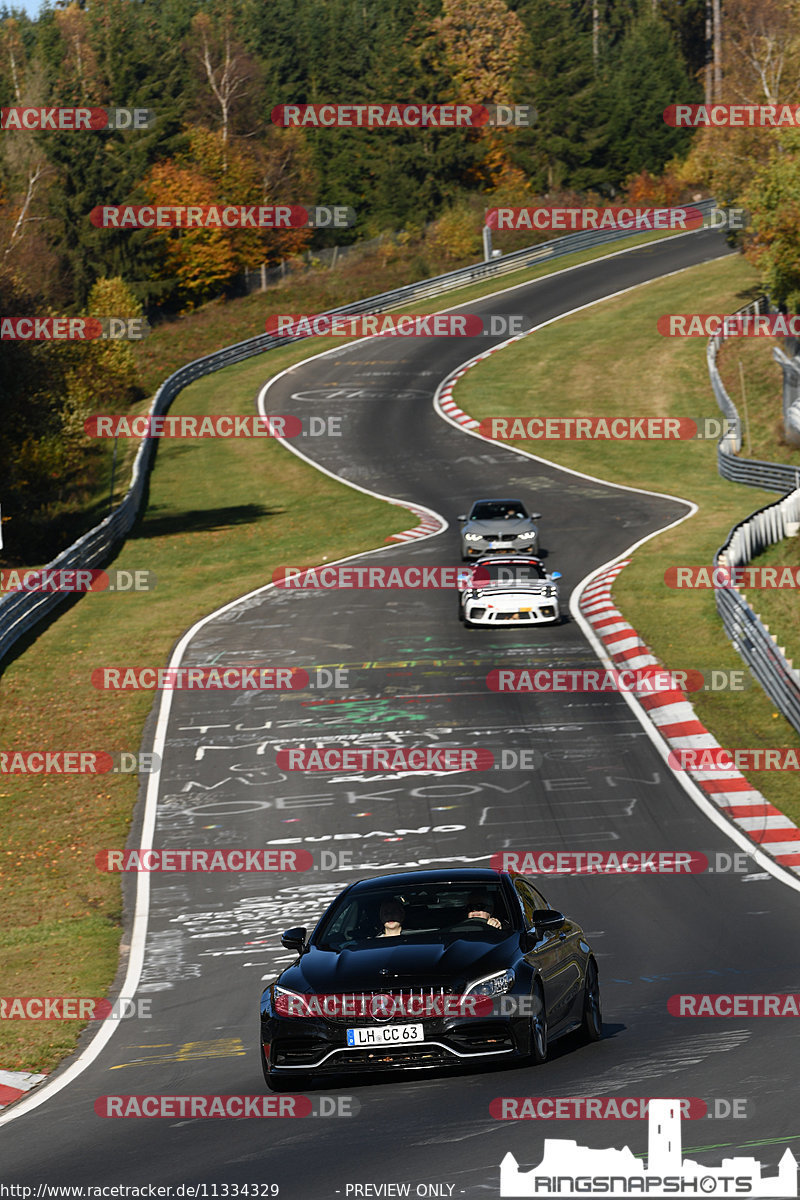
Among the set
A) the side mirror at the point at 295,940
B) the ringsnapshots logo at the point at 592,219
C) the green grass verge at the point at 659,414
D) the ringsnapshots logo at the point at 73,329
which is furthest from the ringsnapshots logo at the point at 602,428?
the side mirror at the point at 295,940

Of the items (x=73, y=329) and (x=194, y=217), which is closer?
(x=73, y=329)

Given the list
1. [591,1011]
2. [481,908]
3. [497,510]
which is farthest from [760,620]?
[481,908]

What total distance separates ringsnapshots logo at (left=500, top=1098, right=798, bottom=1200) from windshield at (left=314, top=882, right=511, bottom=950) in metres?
2.75

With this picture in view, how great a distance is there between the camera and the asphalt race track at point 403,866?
8.52 m

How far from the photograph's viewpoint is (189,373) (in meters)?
72.1

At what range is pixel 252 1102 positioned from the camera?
997 cm

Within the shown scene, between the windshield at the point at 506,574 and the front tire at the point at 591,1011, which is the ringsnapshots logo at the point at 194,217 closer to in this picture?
the windshield at the point at 506,574

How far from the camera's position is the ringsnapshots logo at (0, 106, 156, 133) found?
293ft

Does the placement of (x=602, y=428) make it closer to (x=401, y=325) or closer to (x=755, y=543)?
(x=401, y=325)

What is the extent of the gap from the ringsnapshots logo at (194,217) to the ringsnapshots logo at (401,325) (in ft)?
40.7

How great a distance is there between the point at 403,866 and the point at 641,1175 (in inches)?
447

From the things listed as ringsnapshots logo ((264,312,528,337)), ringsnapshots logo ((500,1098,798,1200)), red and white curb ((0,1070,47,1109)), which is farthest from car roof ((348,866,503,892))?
ringsnapshots logo ((264,312,528,337))

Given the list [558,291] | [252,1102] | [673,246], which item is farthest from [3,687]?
[673,246]

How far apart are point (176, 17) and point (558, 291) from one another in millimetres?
66476
